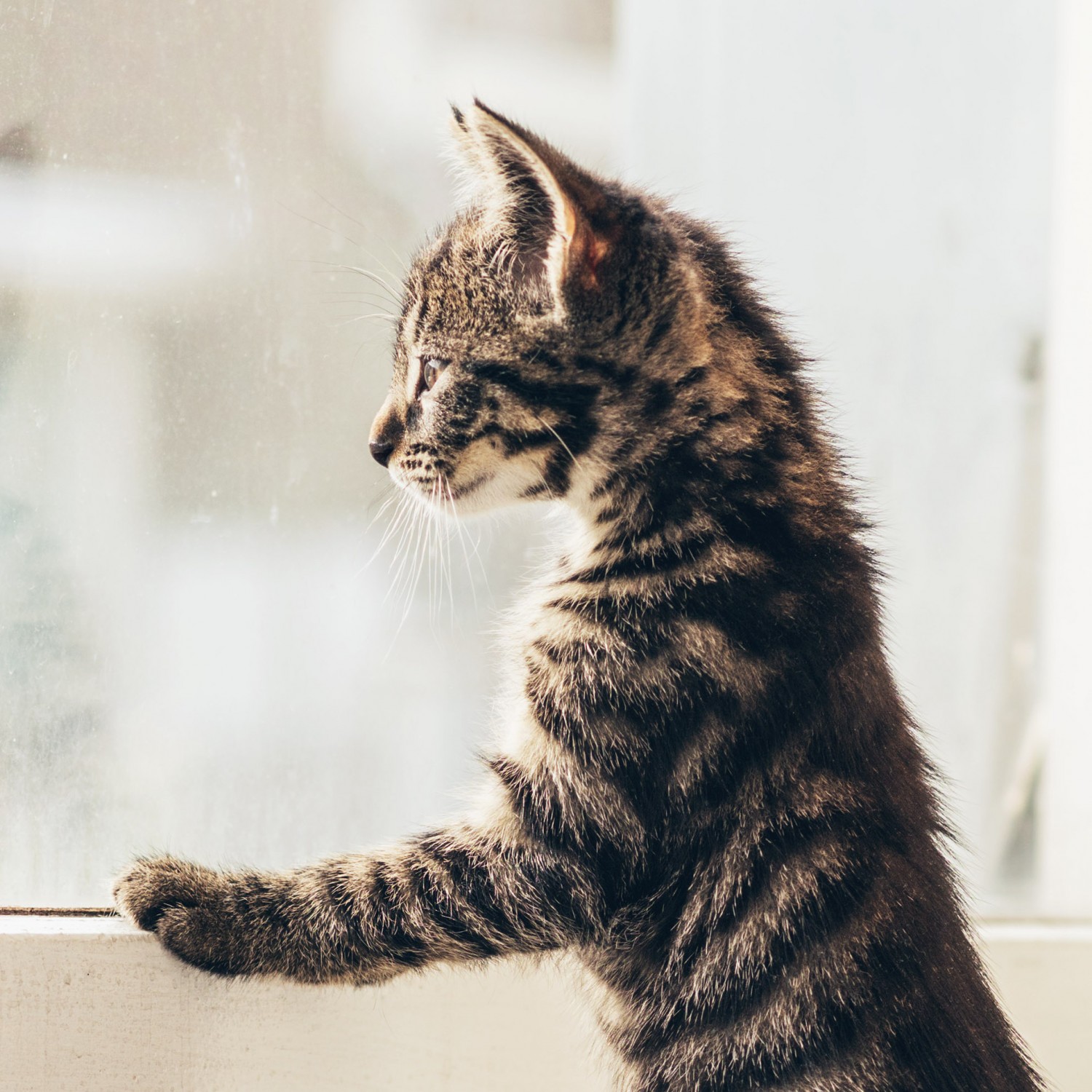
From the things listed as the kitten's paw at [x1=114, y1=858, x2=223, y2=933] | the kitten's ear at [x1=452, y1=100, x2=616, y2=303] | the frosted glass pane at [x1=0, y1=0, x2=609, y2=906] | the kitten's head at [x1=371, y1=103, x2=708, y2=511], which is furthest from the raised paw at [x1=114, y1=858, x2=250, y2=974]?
the kitten's ear at [x1=452, y1=100, x2=616, y2=303]

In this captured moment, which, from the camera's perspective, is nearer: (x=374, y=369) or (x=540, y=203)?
(x=540, y=203)

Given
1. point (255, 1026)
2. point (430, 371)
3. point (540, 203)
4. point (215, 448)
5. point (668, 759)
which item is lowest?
point (255, 1026)

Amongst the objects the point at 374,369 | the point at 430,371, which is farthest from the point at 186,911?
the point at 374,369

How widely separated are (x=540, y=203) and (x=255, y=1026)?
0.81 m

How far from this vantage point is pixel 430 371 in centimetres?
112

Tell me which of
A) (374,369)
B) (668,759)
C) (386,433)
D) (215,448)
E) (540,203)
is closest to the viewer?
(668,759)

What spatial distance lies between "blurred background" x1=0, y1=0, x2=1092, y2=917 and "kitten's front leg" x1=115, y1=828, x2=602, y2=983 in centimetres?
17

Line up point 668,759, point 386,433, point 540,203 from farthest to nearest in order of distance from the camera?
point 386,433 < point 540,203 < point 668,759

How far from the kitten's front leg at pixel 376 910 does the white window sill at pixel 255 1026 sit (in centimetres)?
6

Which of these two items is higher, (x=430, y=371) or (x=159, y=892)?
(x=430, y=371)

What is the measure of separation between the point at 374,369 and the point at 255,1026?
74 cm

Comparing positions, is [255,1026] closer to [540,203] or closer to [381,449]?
[381,449]

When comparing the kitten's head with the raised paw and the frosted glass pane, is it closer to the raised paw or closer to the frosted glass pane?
the frosted glass pane

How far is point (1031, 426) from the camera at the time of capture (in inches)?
74.1
